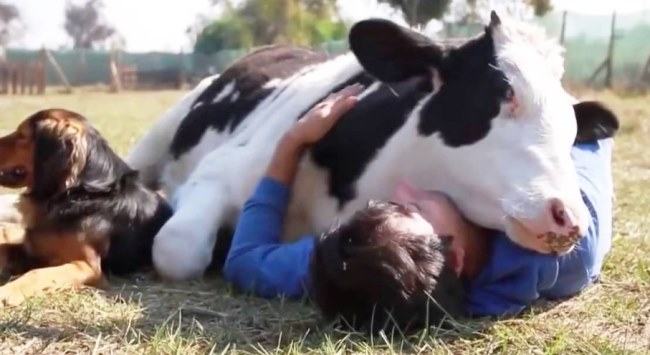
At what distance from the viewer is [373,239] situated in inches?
112

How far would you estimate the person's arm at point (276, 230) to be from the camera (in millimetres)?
3531

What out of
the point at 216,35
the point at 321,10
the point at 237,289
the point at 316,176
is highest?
the point at 316,176

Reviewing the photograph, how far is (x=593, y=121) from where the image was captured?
3855 mm

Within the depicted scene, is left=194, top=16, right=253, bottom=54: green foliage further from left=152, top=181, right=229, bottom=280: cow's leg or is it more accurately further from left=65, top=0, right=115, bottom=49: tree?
left=152, top=181, right=229, bottom=280: cow's leg

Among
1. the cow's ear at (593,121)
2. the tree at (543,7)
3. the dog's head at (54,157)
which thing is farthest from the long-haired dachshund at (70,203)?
the tree at (543,7)

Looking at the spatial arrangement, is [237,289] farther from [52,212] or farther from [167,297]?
[52,212]

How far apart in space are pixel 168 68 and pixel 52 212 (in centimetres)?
3308

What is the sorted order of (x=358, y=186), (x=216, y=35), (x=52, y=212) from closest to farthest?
(x=358, y=186), (x=52, y=212), (x=216, y=35)

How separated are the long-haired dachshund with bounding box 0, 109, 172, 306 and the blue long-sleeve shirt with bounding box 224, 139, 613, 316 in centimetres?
59

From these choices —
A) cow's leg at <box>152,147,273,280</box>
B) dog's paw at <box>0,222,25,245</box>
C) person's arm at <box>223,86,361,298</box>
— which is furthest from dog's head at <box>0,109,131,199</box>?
person's arm at <box>223,86,361,298</box>

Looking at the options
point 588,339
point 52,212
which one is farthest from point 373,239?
point 52,212

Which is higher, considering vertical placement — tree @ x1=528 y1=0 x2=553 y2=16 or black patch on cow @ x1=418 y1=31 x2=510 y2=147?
black patch on cow @ x1=418 y1=31 x2=510 y2=147

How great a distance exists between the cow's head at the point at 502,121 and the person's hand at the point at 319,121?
241mm

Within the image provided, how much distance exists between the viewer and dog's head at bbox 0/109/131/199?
13.8 feet
